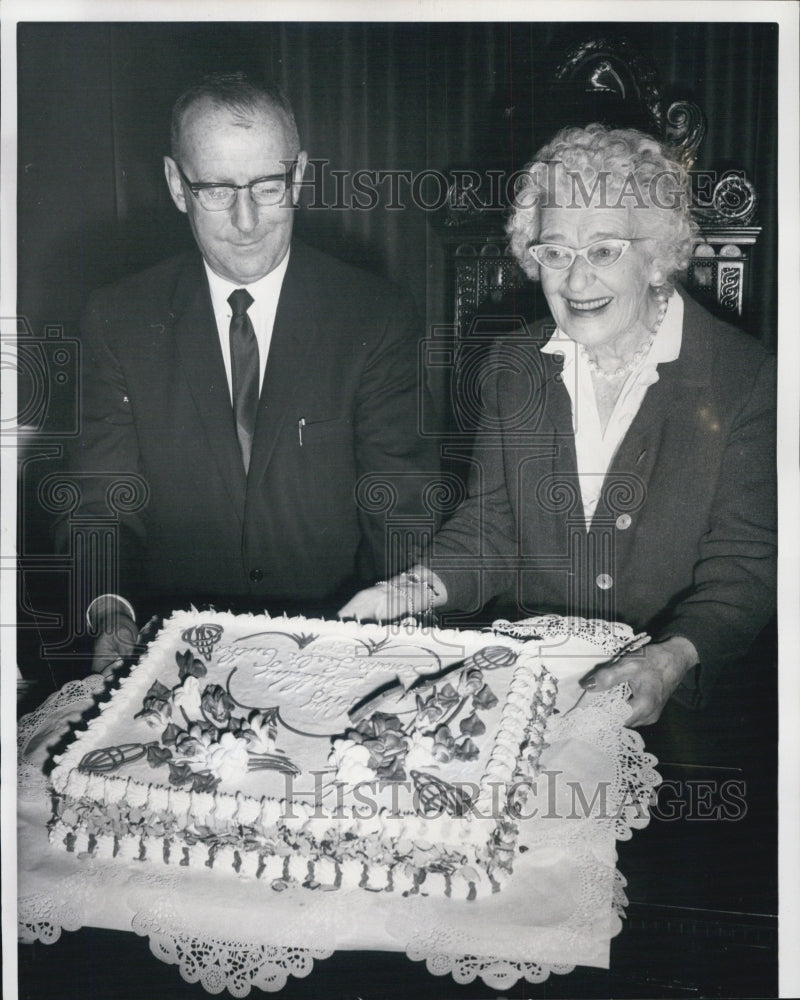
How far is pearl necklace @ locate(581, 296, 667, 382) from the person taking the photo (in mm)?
2443

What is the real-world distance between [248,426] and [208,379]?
163 mm

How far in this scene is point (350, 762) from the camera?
6.71 ft

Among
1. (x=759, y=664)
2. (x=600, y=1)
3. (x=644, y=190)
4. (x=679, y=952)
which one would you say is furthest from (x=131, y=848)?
(x=600, y=1)

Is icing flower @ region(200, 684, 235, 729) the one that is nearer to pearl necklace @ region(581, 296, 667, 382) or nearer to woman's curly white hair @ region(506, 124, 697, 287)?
pearl necklace @ region(581, 296, 667, 382)

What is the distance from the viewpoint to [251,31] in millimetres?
2400

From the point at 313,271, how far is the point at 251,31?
62cm

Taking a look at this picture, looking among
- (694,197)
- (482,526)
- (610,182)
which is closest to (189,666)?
(482,526)

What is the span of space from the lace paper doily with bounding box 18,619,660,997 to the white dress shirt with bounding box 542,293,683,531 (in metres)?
0.55

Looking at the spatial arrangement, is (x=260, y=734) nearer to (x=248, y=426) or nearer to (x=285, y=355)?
(x=248, y=426)

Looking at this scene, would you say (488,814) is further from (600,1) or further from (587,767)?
(600,1)

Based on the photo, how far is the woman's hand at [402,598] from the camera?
245cm

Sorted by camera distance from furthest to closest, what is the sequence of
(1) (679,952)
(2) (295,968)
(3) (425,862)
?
(1) (679,952) → (2) (295,968) → (3) (425,862)

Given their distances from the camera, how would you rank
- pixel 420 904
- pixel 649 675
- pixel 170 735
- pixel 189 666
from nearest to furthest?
pixel 420 904, pixel 170 735, pixel 189 666, pixel 649 675

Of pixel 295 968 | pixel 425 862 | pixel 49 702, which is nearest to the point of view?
pixel 425 862
